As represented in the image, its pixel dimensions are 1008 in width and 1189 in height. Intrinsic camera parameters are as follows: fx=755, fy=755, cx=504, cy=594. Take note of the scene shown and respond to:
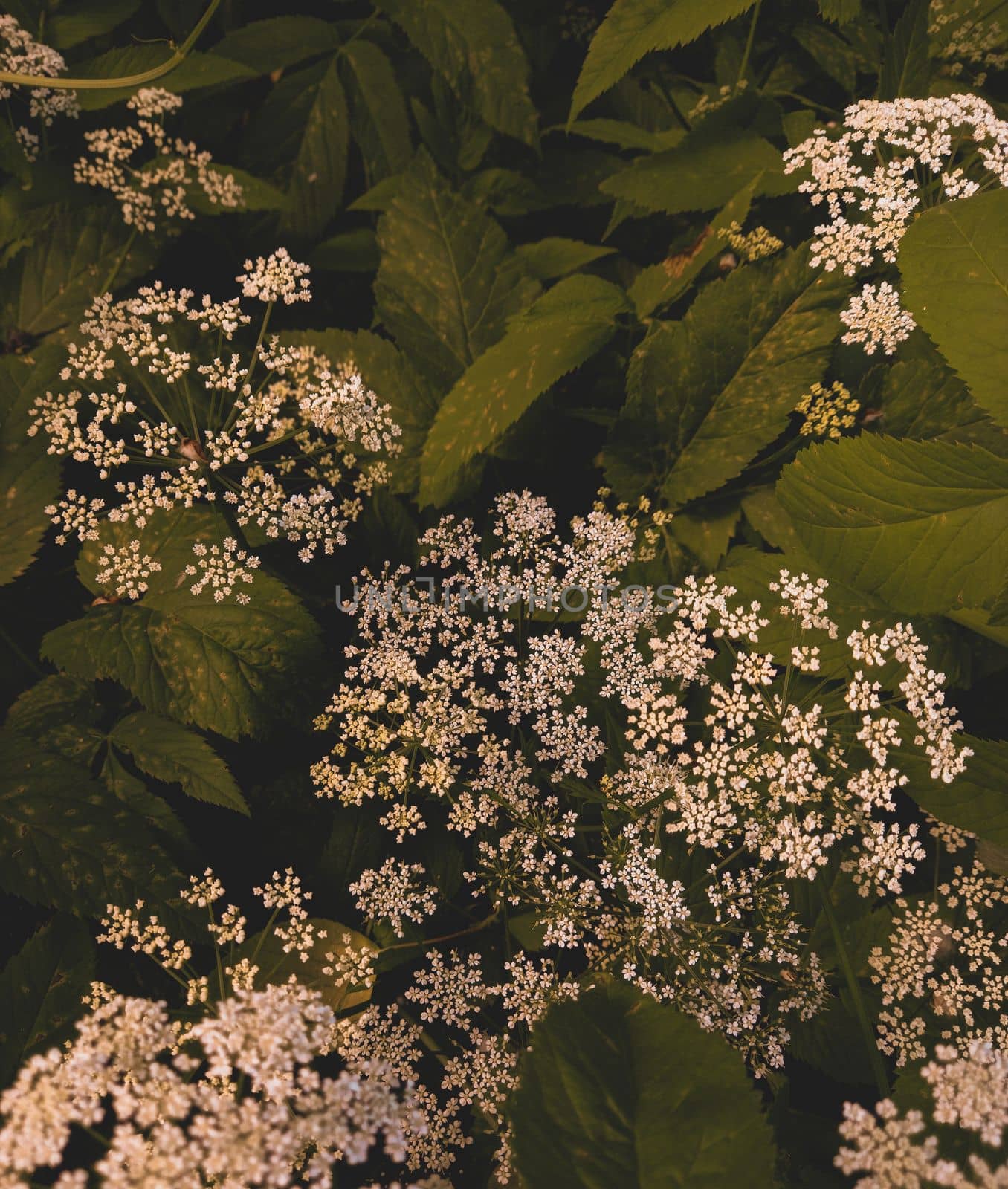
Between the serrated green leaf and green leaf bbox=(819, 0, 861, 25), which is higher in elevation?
green leaf bbox=(819, 0, 861, 25)

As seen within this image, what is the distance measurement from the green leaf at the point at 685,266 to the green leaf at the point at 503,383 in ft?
0.99

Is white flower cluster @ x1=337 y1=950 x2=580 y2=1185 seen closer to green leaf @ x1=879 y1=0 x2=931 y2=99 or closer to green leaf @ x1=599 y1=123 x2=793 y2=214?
green leaf @ x1=599 y1=123 x2=793 y2=214

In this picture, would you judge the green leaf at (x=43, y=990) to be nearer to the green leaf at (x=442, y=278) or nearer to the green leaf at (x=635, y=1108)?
the green leaf at (x=635, y=1108)

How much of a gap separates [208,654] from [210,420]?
2.87 feet

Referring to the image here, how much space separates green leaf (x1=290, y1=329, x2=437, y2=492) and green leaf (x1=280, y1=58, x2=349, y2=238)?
2.43 feet

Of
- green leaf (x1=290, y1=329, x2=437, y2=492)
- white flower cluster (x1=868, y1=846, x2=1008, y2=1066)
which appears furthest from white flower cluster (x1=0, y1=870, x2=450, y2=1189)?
green leaf (x1=290, y1=329, x2=437, y2=492)

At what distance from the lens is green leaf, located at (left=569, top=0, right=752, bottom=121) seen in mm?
2662

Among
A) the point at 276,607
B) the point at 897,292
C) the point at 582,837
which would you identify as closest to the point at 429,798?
the point at 582,837

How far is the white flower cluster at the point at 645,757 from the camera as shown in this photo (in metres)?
2.43

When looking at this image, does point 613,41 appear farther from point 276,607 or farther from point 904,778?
point 904,778

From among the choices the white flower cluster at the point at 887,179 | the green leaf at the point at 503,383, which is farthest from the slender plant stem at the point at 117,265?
the white flower cluster at the point at 887,179

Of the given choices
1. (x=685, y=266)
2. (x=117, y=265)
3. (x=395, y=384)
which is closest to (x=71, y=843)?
(x=395, y=384)

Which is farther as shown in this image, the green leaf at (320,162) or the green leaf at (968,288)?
the green leaf at (320,162)

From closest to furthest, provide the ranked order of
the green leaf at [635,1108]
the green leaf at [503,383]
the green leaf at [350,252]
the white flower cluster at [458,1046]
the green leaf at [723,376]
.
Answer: the green leaf at [635,1108]
the white flower cluster at [458,1046]
the green leaf at [503,383]
the green leaf at [723,376]
the green leaf at [350,252]
